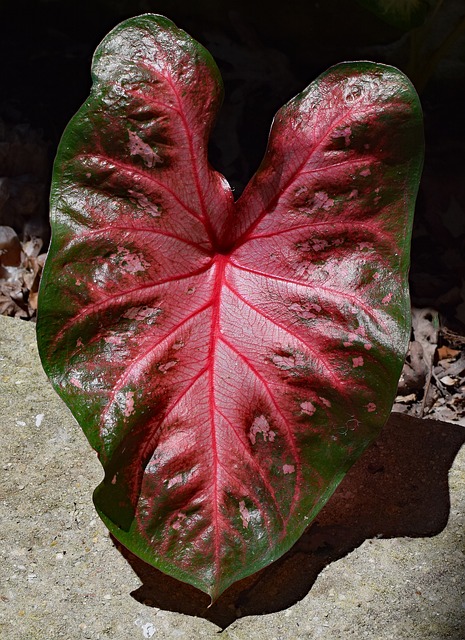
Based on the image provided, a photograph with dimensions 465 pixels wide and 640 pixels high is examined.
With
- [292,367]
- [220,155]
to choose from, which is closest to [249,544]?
[292,367]

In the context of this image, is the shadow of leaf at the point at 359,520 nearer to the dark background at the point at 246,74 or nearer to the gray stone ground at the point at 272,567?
the gray stone ground at the point at 272,567

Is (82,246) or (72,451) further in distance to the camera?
(72,451)

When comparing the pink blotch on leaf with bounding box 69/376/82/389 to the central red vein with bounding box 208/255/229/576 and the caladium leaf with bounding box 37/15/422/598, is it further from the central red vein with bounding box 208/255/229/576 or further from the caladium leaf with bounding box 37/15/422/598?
the central red vein with bounding box 208/255/229/576

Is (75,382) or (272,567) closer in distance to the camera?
(75,382)

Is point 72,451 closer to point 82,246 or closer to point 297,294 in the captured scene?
point 82,246

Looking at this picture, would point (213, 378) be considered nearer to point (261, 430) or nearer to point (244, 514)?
point (261, 430)

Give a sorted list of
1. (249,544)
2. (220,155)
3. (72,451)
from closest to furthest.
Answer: (249,544) < (72,451) < (220,155)

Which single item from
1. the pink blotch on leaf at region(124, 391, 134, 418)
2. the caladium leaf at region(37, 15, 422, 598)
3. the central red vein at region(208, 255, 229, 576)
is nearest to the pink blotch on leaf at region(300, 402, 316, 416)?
the caladium leaf at region(37, 15, 422, 598)

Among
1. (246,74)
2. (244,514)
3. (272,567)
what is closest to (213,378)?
(244,514)
